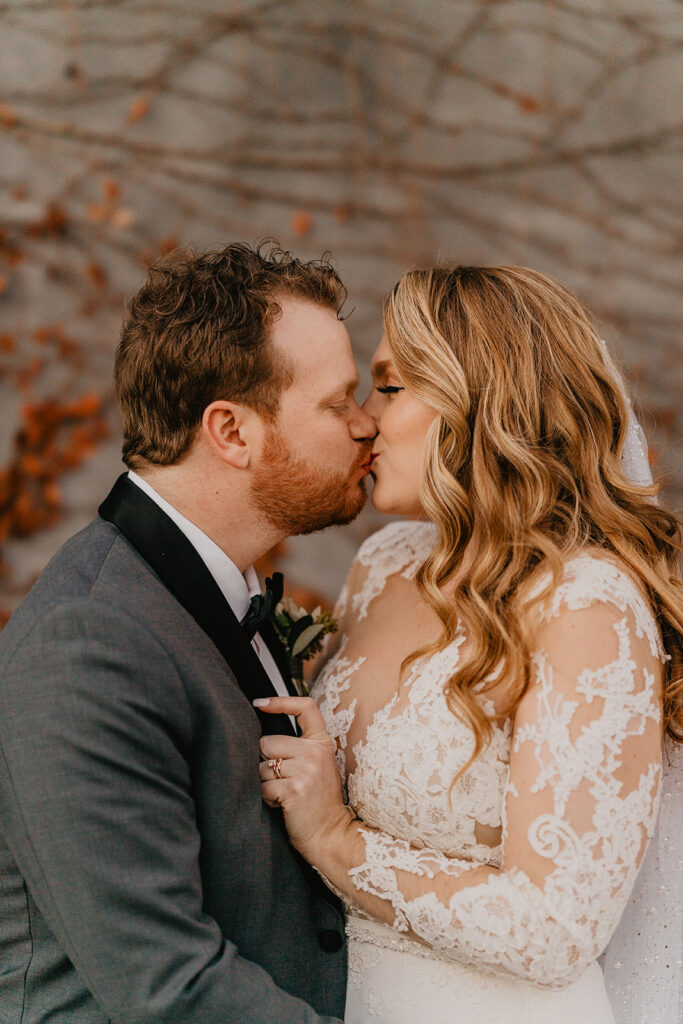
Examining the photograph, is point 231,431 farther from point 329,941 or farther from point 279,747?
point 329,941

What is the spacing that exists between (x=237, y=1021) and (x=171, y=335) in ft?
5.02

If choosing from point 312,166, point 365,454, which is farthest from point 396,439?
point 312,166

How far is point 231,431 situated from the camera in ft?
7.17

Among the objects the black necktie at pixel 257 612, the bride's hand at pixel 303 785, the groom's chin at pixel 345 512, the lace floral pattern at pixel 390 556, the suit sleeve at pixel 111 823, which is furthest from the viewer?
the lace floral pattern at pixel 390 556

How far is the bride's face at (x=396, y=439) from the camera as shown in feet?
7.46

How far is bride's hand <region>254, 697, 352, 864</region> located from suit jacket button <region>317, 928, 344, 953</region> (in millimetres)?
198

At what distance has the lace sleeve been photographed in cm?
168

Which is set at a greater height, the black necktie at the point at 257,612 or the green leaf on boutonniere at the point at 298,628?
the black necktie at the point at 257,612

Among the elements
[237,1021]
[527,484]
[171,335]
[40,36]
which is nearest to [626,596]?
[527,484]

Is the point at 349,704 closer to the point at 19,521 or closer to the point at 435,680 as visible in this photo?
the point at 435,680

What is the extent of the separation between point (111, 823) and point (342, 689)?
0.86 m

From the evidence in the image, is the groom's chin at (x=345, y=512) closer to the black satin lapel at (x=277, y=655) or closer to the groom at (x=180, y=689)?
the groom at (x=180, y=689)

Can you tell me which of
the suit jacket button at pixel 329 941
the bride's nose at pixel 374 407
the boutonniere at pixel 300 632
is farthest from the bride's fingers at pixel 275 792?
the bride's nose at pixel 374 407

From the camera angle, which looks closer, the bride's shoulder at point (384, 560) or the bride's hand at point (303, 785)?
the bride's hand at point (303, 785)
